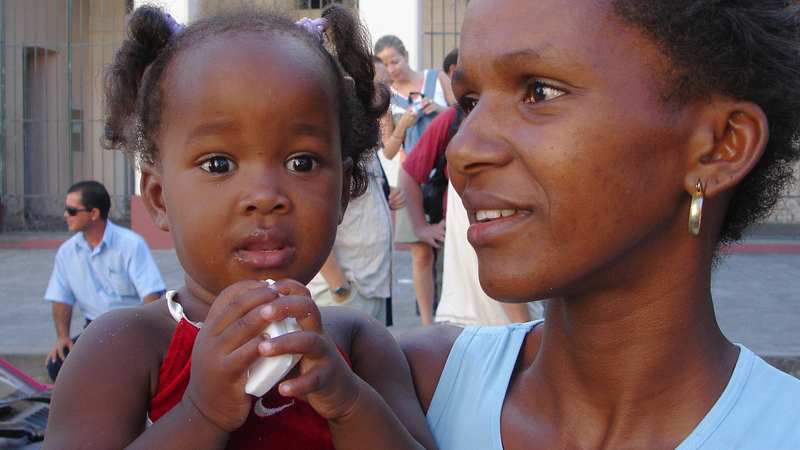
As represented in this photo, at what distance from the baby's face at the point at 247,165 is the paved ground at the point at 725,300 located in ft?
14.5

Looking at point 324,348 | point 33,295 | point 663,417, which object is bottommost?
point 33,295

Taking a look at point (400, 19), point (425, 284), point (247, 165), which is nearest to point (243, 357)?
point (247, 165)

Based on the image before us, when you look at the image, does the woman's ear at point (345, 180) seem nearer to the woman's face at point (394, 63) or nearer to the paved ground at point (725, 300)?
the paved ground at point (725, 300)

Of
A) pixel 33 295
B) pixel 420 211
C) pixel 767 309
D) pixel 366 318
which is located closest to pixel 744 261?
pixel 767 309

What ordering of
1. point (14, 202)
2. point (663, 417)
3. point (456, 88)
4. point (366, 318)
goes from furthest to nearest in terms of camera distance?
point (14, 202), point (366, 318), point (456, 88), point (663, 417)

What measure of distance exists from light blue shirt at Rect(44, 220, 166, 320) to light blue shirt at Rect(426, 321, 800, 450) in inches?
171

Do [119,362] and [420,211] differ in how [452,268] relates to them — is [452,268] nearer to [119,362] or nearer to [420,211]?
[420,211]

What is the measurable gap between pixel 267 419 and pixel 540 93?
0.88 meters

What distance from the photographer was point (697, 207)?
5.25 feet

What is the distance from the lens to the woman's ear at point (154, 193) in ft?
6.63

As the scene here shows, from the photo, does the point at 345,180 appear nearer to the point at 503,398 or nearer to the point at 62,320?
the point at 503,398

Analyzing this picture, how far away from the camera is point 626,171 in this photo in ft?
5.05

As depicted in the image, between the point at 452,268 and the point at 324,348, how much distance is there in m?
3.28

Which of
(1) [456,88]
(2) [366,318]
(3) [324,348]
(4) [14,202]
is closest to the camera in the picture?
(3) [324,348]
